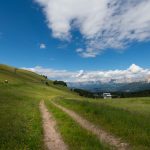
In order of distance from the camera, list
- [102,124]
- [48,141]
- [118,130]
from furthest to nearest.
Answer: [102,124] → [118,130] → [48,141]

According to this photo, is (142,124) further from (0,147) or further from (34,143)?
(0,147)

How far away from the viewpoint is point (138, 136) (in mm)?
18547

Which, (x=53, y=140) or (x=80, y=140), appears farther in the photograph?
(x=53, y=140)

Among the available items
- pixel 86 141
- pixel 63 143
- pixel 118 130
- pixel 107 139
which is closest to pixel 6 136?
pixel 63 143

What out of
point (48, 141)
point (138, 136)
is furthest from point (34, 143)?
point (138, 136)

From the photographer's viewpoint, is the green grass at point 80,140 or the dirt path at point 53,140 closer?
the green grass at point 80,140

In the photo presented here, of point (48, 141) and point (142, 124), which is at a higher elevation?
point (142, 124)

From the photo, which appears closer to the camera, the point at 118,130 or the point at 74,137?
the point at 74,137

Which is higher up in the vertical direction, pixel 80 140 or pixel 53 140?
pixel 80 140

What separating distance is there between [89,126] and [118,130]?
137 inches

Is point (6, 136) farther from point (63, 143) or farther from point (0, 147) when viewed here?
point (63, 143)

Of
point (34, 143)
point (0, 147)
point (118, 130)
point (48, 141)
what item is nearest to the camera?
point (0, 147)

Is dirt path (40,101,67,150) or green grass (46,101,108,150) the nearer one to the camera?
green grass (46,101,108,150)

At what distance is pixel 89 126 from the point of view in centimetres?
2397
